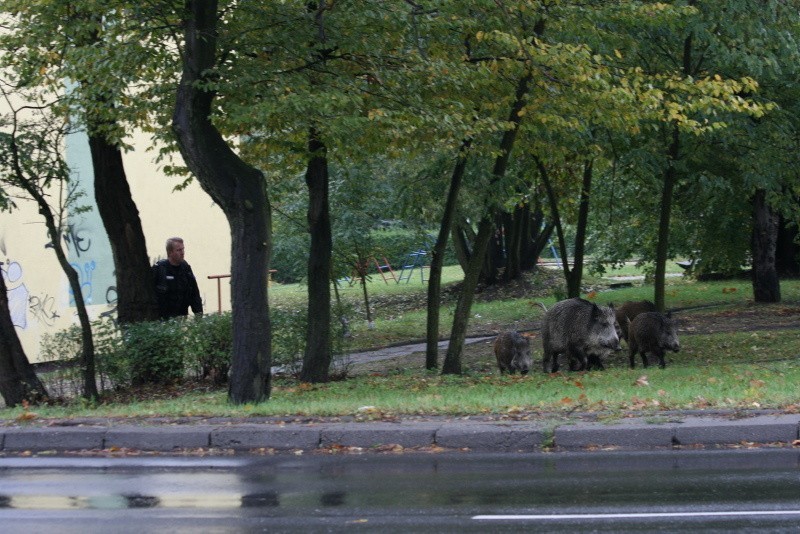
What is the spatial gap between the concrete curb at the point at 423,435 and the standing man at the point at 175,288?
249 inches

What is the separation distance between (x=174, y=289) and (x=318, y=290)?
260cm

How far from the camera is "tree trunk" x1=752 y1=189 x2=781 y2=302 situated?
26.9 meters

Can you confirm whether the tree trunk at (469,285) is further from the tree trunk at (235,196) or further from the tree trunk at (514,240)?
the tree trunk at (514,240)

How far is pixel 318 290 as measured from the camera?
1759cm

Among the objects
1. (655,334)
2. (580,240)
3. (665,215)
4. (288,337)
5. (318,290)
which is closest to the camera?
(318,290)

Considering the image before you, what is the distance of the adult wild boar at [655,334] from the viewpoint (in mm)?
17719

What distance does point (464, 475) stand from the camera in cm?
952

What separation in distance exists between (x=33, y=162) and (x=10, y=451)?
5059mm

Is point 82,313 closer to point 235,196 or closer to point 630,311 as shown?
point 235,196

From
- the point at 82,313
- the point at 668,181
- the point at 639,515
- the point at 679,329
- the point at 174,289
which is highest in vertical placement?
the point at 668,181

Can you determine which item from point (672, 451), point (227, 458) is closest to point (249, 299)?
point (227, 458)

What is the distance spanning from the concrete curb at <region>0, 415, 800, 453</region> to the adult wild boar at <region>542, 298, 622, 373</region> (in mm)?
6675

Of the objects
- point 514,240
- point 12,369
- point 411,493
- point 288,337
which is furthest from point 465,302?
point 514,240

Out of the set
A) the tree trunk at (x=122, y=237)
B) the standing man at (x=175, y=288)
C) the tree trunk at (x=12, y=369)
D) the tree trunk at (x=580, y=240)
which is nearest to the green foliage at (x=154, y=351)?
the tree trunk at (x=122, y=237)
